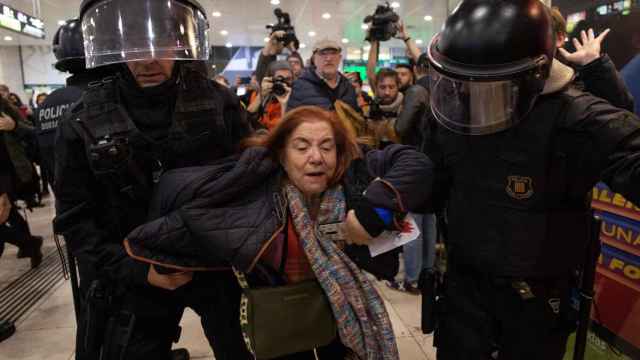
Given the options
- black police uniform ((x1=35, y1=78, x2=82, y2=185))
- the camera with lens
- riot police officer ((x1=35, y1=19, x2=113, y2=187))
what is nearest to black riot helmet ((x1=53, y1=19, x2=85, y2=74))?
riot police officer ((x1=35, y1=19, x2=113, y2=187))

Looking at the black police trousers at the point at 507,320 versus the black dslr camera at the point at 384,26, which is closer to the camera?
the black police trousers at the point at 507,320

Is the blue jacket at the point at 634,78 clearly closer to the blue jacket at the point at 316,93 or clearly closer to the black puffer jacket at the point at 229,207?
the black puffer jacket at the point at 229,207

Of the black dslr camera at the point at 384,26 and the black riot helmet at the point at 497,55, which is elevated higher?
the black dslr camera at the point at 384,26

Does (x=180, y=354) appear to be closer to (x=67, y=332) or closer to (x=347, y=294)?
(x=67, y=332)

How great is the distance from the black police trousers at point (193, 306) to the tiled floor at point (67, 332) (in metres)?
1.32

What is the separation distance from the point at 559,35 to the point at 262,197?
1307 mm

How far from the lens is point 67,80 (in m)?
2.30

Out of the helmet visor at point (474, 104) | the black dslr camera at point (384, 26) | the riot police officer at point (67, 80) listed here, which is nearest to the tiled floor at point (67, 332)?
the riot police officer at point (67, 80)

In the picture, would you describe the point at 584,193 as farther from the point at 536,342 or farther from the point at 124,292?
the point at 124,292

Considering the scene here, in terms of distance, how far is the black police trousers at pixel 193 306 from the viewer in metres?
1.51

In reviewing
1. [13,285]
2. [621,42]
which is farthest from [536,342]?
[13,285]

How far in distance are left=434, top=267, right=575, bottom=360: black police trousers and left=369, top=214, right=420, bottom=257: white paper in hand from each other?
29 cm

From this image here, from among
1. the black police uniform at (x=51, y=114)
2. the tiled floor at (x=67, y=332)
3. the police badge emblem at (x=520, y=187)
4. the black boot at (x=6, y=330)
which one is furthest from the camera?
the black boot at (x=6, y=330)

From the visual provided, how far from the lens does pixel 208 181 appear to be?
1.38 m
